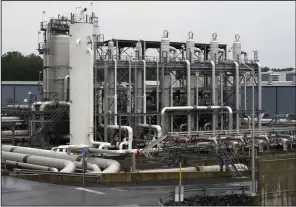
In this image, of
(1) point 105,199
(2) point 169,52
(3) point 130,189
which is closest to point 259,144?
(2) point 169,52

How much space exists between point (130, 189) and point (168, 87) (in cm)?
2006

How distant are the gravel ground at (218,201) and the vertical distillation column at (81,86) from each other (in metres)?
17.3

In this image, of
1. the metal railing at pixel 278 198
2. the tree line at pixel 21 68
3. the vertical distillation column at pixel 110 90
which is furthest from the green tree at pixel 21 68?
the metal railing at pixel 278 198

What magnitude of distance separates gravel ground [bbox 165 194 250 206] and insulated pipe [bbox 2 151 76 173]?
9.57m

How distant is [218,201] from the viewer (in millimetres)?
23172

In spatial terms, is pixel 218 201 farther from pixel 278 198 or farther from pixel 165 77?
pixel 165 77

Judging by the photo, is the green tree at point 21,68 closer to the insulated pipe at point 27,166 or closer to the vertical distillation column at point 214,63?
the vertical distillation column at point 214,63

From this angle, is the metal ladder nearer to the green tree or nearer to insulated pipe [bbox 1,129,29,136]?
insulated pipe [bbox 1,129,29,136]

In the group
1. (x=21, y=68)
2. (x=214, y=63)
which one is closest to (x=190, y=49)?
(x=214, y=63)

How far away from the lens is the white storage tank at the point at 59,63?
151 feet

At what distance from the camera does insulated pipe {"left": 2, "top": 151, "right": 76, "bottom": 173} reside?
3008 centimetres

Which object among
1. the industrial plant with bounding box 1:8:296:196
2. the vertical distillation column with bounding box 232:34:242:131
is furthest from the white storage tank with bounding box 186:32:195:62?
the vertical distillation column with bounding box 232:34:242:131

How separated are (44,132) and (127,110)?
25.2 feet

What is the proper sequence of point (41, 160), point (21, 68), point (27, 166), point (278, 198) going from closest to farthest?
1. point (278, 198)
2. point (41, 160)
3. point (27, 166)
4. point (21, 68)
